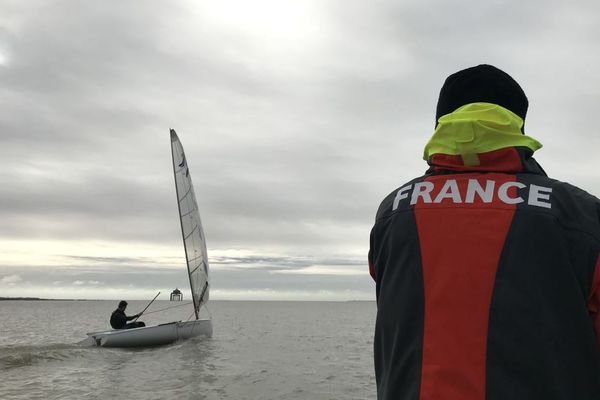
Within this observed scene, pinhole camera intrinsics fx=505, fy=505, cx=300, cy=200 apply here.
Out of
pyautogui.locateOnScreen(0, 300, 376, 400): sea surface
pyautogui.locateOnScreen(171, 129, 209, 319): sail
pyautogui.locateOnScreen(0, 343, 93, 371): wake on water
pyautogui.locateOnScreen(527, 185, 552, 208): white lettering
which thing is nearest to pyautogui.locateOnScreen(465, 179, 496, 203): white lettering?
pyautogui.locateOnScreen(527, 185, 552, 208): white lettering

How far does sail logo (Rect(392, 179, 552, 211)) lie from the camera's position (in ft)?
4.82

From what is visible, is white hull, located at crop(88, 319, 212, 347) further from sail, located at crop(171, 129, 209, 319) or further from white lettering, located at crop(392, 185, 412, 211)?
white lettering, located at crop(392, 185, 412, 211)

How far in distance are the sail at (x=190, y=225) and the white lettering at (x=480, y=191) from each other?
992 inches

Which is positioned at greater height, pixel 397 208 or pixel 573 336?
pixel 397 208

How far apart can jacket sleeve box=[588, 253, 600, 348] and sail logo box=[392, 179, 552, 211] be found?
0.72 ft

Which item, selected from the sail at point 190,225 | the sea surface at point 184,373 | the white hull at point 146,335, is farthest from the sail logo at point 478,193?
the sail at point 190,225

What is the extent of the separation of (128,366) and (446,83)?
20916mm

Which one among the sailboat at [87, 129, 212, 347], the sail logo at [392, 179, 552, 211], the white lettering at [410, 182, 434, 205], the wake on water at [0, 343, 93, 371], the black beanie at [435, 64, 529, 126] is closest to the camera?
the sail logo at [392, 179, 552, 211]

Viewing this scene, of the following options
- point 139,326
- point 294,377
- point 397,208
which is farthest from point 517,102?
point 139,326

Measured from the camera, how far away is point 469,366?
139 centimetres

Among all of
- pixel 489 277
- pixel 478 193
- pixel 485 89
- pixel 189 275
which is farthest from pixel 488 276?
pixel 189 275

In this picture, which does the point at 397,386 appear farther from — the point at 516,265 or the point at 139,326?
the point at 139,326

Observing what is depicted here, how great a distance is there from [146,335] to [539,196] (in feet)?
82.9

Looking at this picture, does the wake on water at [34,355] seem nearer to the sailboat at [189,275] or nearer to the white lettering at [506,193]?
the sailboat at [189,275]
